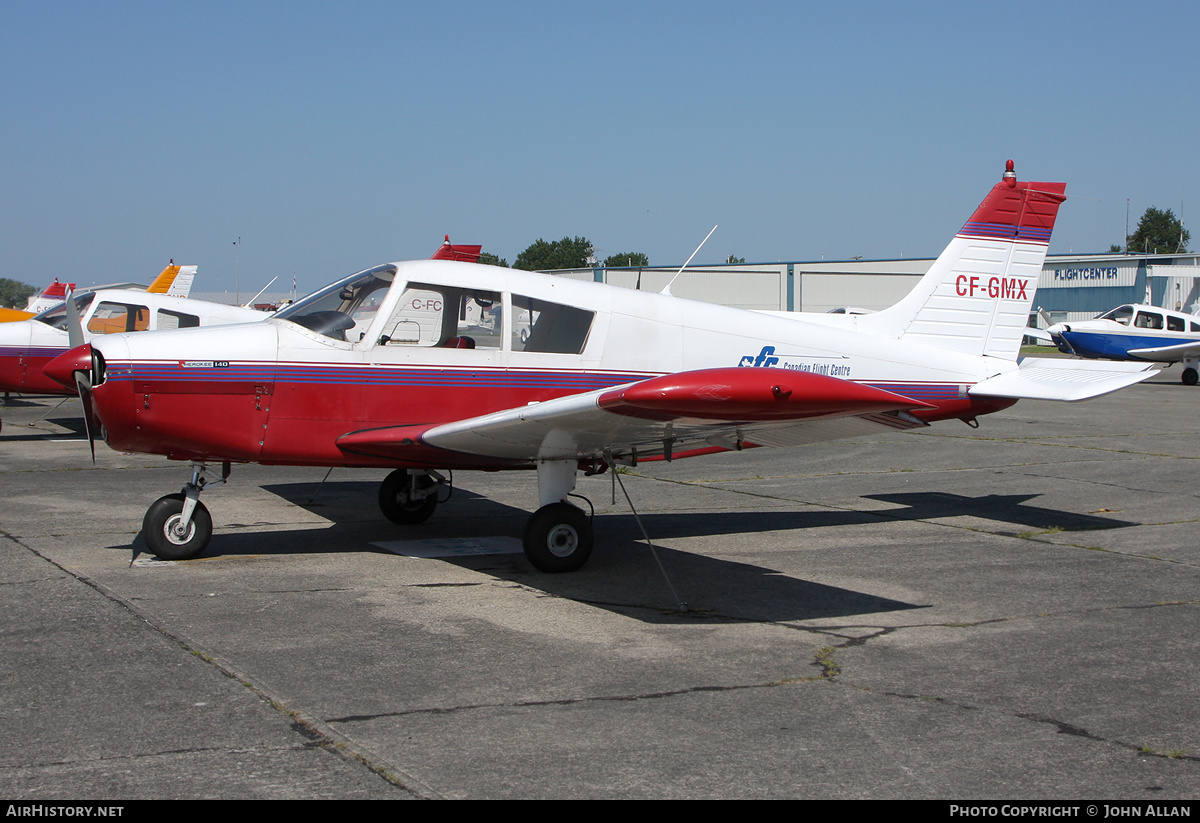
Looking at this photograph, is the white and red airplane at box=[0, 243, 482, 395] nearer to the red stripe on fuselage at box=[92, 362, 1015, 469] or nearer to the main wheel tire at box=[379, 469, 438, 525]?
the main wheel tire at box=[379, 469, 438, 525]

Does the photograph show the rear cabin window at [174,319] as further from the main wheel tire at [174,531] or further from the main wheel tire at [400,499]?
the main wheel tire at [174,531]

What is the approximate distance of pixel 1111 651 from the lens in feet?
17.3

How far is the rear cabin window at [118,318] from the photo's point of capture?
15172 millimetres

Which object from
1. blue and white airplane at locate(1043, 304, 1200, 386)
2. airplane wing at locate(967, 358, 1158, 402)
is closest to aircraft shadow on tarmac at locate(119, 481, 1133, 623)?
airplane wing at locate(967, 358, 1158, 402)

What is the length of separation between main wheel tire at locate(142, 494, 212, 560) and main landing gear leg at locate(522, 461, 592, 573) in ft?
7.13

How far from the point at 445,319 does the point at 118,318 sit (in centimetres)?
995

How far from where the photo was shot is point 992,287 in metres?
9.13

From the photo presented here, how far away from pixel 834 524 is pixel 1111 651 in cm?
367

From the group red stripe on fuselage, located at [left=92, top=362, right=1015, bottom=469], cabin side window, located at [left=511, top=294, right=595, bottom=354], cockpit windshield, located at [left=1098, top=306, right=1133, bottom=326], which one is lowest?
red stripe on fuselage, located at [left=92, top=362, right=1015, bottom=469]

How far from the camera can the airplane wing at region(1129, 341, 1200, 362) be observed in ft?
94.6

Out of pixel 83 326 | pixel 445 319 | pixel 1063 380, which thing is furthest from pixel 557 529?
pixel 83 326

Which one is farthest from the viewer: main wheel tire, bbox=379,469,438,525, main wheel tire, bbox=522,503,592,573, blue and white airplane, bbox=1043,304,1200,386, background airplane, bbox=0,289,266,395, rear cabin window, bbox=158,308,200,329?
blue and white airplane, bbox=1043,304,1200,386
